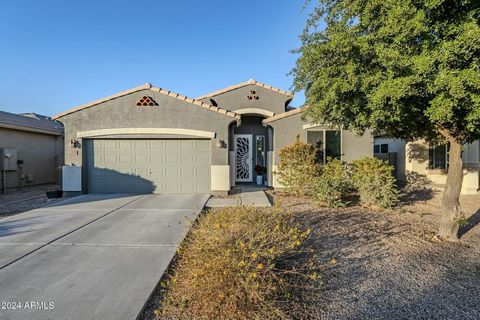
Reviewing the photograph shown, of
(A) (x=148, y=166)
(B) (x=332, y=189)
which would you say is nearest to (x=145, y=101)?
(A) (x=148, y=166)

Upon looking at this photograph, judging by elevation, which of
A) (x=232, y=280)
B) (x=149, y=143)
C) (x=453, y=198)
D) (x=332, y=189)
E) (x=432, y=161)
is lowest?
(x=232, y=280)

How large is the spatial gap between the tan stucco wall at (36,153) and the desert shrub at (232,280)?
45.1 ft

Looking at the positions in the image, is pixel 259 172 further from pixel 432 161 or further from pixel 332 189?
pixel 432 161

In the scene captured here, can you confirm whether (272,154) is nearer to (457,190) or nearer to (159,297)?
(457,190)

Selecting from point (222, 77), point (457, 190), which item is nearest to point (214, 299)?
point (457, 190)

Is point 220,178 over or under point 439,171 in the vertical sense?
under

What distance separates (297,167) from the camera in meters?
9.73

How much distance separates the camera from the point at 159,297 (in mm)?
3129

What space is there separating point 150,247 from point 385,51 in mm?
5355

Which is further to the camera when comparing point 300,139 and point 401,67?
point 300,139

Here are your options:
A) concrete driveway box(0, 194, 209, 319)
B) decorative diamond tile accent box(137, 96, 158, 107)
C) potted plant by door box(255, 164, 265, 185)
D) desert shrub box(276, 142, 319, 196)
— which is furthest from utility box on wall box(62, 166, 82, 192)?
desert shrub box(276, 142, 319, 196)

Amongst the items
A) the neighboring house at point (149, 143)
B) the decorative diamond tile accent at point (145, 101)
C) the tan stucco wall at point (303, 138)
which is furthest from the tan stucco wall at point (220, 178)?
the decorative diamond tile accent at point (145, 101)

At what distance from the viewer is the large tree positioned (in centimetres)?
370

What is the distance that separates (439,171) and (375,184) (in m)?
6.31
